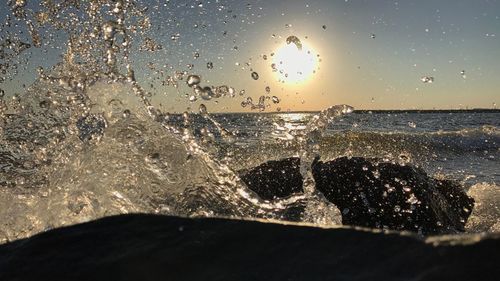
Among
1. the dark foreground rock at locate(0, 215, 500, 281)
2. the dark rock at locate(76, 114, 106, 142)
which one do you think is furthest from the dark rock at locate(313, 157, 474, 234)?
the dark foreground rock at locate(0, 215, 500, 281)

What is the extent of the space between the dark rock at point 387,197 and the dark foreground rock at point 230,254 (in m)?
3.20

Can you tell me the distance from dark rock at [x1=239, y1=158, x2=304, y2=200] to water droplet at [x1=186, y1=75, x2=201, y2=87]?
1.23 meters

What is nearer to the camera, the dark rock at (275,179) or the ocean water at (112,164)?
the ocean water at (112,164)

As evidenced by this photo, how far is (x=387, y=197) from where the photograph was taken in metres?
4.79

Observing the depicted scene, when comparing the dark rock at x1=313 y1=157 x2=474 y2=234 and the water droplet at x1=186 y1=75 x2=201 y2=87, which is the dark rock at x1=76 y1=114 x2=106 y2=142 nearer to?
the water droplet at x1=186 y1=75 x2=201 y2=87

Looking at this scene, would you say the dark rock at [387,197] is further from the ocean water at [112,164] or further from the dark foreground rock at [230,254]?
the dark foreground rock at [230,254]

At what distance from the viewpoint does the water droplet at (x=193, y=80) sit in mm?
5203

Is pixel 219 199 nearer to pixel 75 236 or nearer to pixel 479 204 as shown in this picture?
pixel 75 236

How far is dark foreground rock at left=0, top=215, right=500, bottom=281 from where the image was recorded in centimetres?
125

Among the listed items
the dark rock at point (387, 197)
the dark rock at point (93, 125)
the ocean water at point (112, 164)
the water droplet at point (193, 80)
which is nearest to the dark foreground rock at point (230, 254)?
the ocean water at point (112, 164)

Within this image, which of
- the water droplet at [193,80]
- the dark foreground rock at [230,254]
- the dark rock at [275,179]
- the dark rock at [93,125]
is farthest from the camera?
the dark rock at [275,179]

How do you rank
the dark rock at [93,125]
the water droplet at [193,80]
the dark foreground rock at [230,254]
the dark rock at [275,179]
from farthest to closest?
1. the dark rock at [275,179]
2. the water droplet at [193,80]
3. the dark rock at [93,125]
4. the dark foreground rock at [230,254]

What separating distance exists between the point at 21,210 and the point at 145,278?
2.22 m

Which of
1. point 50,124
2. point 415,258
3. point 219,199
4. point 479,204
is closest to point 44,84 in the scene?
point 50,124
